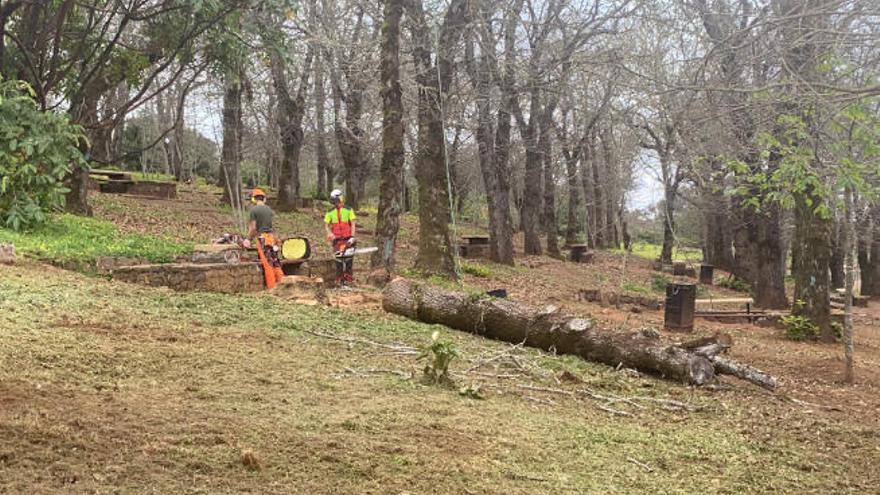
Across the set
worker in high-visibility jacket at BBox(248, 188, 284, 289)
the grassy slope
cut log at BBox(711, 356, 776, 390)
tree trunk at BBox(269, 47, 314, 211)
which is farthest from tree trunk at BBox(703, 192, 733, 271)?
the grassy slope

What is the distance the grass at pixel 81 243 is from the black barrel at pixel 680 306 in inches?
291

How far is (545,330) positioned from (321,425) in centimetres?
365

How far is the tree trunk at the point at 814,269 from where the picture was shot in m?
10.7

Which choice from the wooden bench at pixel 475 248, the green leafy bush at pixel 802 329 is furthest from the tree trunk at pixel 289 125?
the green leafy bush at pixel 802 329

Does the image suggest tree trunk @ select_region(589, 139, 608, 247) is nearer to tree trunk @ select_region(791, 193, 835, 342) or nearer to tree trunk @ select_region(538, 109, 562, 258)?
tree trunk @ select_region(538, 109, 562, 258)

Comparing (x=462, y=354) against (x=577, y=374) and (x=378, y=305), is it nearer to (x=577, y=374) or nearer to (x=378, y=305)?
(x=577, y=374)

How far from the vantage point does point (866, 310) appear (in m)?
20.3

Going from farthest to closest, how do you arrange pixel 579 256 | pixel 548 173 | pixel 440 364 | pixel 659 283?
pixel 548 173 → pixel 579 256 → pixel 659 283 → pixel 440 364

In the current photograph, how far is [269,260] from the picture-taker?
34.3ft

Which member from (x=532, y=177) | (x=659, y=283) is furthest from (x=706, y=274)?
(x=532, y=177)

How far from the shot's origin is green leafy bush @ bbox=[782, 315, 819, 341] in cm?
1091

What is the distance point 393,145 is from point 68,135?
187 inches

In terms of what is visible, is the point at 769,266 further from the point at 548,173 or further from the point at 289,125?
the point at 289,125

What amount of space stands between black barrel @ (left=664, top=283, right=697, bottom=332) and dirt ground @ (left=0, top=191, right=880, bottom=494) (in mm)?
3232
